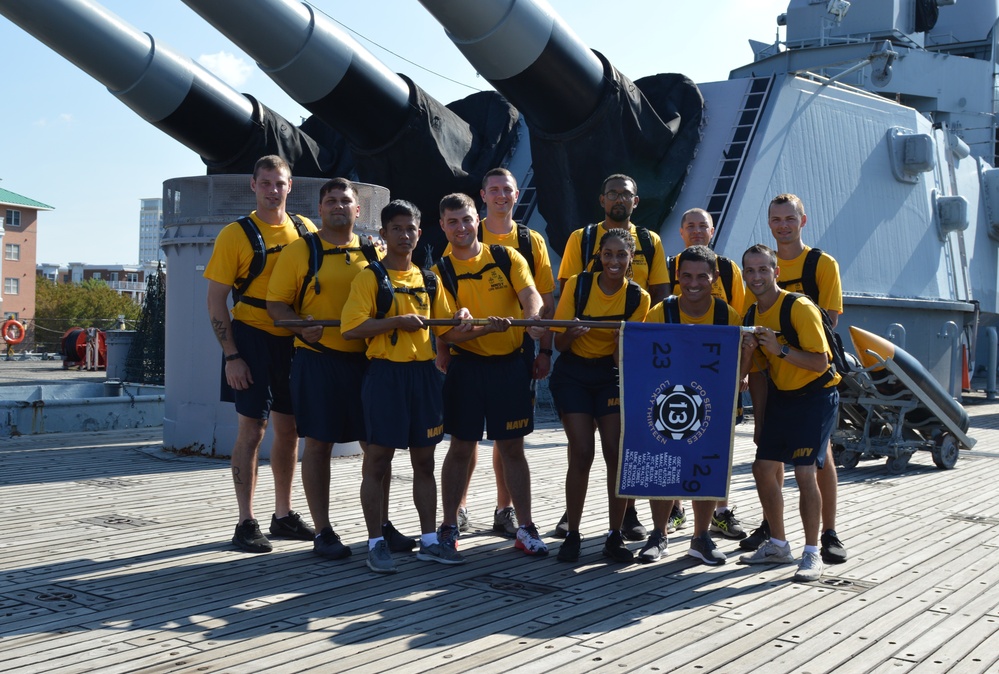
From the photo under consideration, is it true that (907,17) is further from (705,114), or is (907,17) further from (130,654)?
(130,654)

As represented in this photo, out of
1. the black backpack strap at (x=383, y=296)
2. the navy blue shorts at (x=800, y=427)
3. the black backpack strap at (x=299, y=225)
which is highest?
the black backpack strap at (x=299, y=225)

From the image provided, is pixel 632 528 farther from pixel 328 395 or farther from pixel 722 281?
pixel 328 395

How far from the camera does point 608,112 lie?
1006 centimetres

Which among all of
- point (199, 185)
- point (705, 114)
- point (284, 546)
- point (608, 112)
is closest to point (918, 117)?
point (705, 114)

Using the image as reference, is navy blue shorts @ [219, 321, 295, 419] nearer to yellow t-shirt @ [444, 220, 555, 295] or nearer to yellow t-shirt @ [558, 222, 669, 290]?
yellow t-shirt @ [444, 220, 555, 295]

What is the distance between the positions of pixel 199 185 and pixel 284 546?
13.6 ft

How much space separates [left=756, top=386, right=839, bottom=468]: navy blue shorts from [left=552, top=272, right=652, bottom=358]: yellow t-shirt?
30.2 inches

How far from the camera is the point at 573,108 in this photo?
32.4ft

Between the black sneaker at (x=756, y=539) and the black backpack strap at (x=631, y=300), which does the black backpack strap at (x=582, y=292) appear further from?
the black sneaker at (x=756, y=539)

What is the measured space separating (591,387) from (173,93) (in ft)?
21.2

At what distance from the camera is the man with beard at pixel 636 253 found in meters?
5.36

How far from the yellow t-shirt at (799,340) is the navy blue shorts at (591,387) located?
0.67 metres

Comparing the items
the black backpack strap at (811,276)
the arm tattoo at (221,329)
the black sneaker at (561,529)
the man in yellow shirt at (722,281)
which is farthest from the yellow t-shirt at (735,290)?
the arm tattoo at (221,329)

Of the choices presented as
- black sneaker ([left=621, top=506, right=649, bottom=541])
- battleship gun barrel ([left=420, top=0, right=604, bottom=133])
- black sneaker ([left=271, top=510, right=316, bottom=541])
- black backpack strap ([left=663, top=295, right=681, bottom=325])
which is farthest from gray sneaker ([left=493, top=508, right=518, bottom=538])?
battleship gun barrel ([left=420, top=0, right=604, bottom=133])
